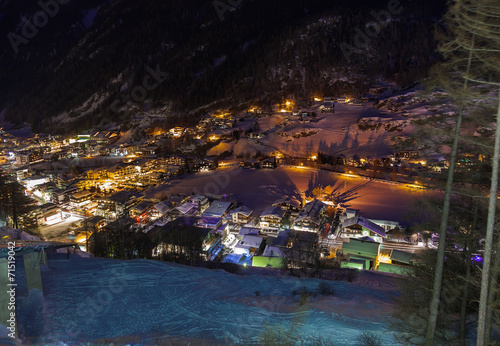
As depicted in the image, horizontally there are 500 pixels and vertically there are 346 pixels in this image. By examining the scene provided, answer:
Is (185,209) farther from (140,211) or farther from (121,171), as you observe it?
(121,171)

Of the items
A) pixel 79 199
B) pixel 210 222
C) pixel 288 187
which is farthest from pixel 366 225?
A: pixel 79 199

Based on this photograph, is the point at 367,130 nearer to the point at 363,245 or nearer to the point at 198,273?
the point at 363,245

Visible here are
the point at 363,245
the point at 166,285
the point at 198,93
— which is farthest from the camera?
the point at 198,93

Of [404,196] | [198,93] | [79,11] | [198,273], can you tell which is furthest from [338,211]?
[79,11]

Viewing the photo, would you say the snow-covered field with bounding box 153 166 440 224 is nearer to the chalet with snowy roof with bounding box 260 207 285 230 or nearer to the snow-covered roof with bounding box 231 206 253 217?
the snow-covered roof with bounding box 231 206 253 217

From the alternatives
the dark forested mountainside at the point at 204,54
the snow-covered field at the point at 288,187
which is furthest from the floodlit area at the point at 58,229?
the dark forested mountainside at the point at 204,54

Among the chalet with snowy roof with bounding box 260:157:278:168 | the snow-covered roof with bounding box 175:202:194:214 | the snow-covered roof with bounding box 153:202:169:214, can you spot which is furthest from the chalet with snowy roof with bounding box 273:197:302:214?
the chalet with snowy roof with bounding box 260:157:278:168
